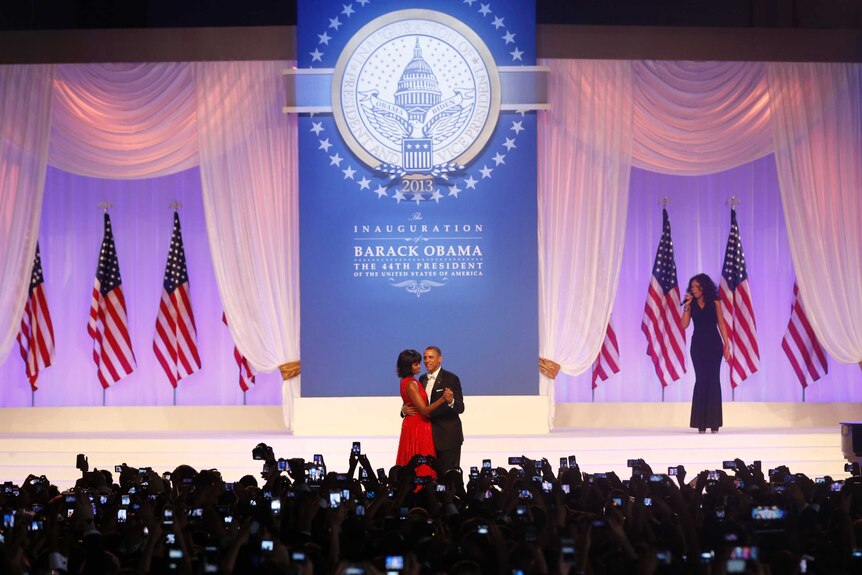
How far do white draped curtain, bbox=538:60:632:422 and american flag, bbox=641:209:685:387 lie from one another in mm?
1254

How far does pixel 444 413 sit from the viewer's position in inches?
313

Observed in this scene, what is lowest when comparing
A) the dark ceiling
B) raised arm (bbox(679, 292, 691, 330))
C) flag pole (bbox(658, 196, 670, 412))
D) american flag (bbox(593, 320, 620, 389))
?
american flag (bbox(593, 320, 620, 389))

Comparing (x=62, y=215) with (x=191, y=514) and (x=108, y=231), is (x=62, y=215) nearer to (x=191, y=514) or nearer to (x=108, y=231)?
(x=108, y=231)

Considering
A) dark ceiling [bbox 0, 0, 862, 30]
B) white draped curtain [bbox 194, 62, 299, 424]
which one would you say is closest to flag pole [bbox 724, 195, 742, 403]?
dark ceiling [bbox 0, 0, 862, 30]

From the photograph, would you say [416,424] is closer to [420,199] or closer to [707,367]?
[420,199]

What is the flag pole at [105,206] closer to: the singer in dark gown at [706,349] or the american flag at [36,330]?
the american flag at [36,330]

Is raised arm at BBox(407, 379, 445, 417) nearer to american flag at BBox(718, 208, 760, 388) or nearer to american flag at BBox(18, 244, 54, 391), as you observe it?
american flag at BBox(718, 208, 760, 388)

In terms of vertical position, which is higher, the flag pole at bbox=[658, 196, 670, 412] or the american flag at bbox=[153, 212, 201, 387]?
the flag pole at bbox=[658, 196, 670, 412]

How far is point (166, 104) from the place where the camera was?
11891 mm

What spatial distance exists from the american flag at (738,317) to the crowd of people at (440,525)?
817cm

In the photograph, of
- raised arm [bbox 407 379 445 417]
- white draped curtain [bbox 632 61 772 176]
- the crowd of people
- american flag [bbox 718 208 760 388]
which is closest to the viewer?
the crowd of people

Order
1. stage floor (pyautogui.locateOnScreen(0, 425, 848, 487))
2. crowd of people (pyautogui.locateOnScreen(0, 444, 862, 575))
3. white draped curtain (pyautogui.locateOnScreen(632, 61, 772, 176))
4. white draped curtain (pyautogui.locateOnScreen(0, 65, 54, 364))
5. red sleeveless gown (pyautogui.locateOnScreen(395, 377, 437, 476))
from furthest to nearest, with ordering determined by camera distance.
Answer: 1. white draped curtain (pyautogui.locateOnScreen(632, 61, 772, 176))
2. white draped curtain (pyautogui.locateOnScreen(0, 65, 54, 364))
3. stage floor (pyautogui.locateOnScreen(0, 425, 848, 487))
4. red sleeveless gown (pyautogui.locateOnScreen(395, 377, 437, 476))
5. crowd of people (pyautogui.locateOnScreen(0, 444, 862, 575))

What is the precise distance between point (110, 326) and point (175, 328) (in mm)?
681

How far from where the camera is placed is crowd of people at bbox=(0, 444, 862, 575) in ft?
10.3
